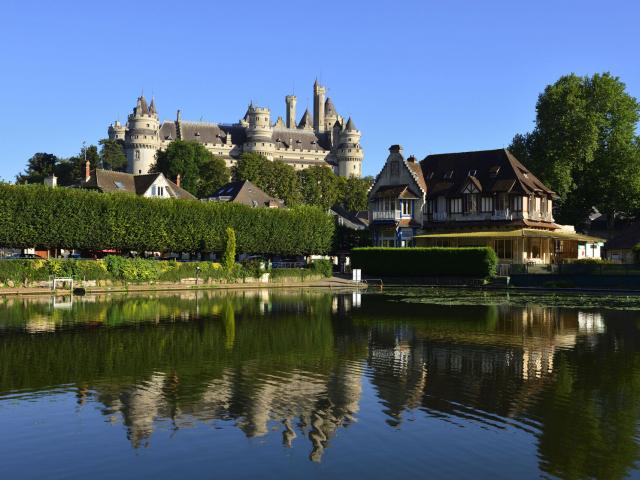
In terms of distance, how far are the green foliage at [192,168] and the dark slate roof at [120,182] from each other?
3180cm

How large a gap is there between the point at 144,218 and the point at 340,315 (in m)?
29.1

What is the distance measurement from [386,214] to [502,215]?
12.2 metres

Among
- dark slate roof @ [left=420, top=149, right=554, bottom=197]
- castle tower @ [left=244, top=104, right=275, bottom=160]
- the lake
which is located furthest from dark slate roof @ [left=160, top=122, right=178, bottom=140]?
the lake

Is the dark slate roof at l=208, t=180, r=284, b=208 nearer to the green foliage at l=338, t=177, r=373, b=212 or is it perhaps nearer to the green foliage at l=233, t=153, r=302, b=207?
the green foliage at l=233, t=153, r=302, b=207

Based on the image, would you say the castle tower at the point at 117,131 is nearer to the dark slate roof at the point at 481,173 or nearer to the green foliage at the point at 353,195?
the green foliage at the point at 353,195

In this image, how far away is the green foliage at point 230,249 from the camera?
200 ft

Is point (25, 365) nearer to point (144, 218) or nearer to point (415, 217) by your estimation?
point (144, 218)

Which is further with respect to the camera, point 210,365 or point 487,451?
point 210,365

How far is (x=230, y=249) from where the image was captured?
61906 mm

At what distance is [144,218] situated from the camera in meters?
58.9

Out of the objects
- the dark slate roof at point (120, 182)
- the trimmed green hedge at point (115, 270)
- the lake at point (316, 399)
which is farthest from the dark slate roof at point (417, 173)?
the lake at point (316, 399)

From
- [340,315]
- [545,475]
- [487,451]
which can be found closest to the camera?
[545,475]

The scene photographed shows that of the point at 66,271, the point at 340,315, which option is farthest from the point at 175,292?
the point at 340,315

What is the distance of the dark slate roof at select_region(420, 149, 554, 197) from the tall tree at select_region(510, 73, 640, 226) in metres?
4.12
